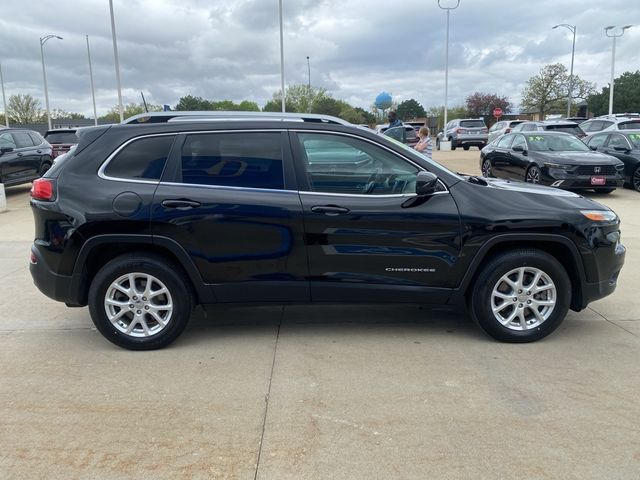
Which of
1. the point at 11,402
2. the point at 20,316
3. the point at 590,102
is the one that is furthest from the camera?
the point at 590,102

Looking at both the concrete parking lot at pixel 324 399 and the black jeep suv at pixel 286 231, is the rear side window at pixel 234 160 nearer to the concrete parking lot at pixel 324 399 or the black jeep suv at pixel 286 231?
the black jeep suv at pixel 286 231

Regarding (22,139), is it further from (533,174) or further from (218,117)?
(533,174)

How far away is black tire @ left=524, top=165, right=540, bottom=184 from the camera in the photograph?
1214 cm

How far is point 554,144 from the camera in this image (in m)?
12.8

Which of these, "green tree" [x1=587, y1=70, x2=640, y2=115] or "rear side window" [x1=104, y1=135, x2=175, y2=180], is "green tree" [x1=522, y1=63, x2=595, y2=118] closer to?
"green tree" [x1=587, y1=70, x2=640, y2=115]

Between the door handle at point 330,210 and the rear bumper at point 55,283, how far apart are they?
1.92m

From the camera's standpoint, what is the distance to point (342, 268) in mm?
4188

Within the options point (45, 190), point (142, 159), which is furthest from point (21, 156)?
point (142, 159)

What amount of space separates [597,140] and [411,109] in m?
71.0

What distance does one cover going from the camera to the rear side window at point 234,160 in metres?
4.19

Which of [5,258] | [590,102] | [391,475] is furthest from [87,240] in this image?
[590,102]

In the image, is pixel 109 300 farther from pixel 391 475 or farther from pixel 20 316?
pixel 391 475

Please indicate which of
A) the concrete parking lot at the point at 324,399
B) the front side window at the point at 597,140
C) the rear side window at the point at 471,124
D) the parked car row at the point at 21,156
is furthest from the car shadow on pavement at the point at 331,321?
the rear side window at the point at 471,124

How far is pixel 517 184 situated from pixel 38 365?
4.07m
